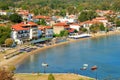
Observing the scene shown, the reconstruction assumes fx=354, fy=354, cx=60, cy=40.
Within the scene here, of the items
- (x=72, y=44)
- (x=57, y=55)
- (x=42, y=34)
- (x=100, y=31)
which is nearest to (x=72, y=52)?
(x=57, y=55)

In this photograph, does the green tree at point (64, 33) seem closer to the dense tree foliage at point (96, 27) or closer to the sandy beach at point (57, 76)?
the dense tree foliage at point (96, 27)

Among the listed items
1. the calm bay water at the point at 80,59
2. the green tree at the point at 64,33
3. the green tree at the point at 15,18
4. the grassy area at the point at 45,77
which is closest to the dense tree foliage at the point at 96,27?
the green tree at the point at 64,33

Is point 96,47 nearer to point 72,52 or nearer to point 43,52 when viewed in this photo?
point 72,52

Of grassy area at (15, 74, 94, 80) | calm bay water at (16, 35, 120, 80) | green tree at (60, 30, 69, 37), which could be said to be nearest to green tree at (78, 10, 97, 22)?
green tree at (60, 30, 69, 37)

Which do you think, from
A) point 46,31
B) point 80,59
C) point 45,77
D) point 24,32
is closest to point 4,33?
point 24,32

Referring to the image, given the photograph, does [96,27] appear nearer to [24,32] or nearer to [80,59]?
[24,32]
